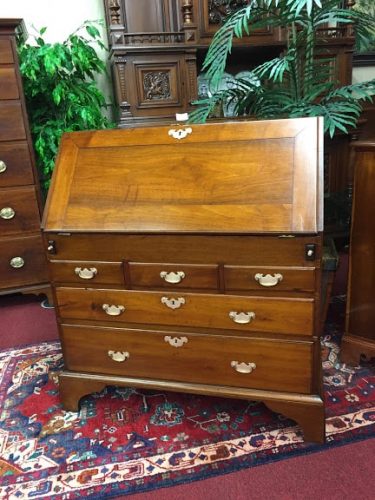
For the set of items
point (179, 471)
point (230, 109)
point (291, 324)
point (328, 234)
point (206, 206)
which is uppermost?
point (230, 109)

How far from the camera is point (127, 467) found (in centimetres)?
139

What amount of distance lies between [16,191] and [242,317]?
67.1 inches

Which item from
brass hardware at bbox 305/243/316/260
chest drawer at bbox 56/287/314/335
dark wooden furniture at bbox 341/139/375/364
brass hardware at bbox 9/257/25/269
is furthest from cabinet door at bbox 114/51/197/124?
brass hardware at bbox 305/243/316/260

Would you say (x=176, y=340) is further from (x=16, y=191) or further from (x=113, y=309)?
(x=16, y=191)

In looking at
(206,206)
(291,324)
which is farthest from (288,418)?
(206,206)

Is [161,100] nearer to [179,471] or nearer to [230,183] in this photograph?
[230,183]

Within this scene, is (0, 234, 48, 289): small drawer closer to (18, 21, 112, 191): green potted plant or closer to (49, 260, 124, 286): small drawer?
(18, 21, 112, 191): green potted plant

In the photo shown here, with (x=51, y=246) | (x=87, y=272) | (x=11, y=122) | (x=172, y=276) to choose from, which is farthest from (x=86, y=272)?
(x=11, y=122)

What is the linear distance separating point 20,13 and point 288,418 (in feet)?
9.68

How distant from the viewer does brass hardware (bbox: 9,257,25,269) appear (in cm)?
251

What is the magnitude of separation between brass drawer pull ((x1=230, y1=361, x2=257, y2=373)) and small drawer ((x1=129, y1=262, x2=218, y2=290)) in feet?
0.99

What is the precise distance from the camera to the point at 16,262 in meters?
2.52

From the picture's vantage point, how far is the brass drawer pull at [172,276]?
4.49 ft

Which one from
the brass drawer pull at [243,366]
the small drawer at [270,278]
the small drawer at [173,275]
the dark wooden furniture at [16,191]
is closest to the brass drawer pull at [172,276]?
the small drawer at [173,275]
